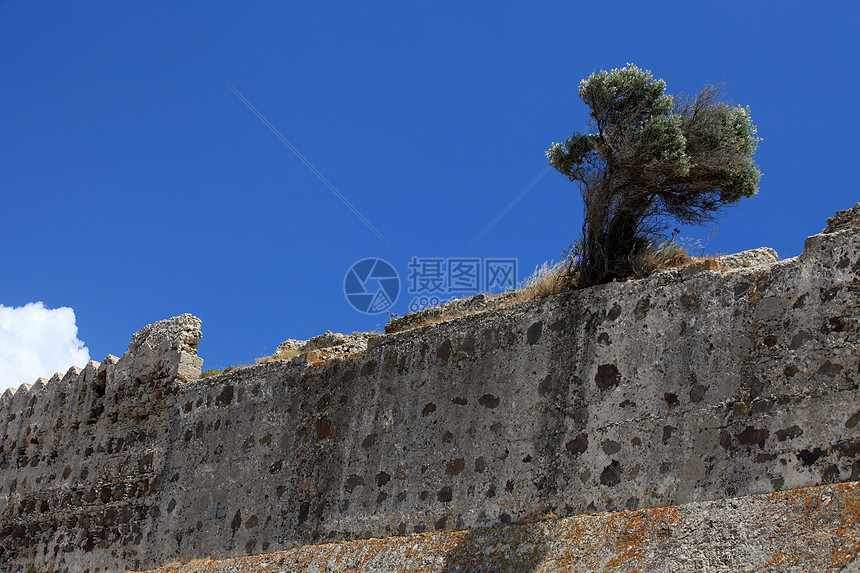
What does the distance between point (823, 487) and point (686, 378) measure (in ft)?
4.33

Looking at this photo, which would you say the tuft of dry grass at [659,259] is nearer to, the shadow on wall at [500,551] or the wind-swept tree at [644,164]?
the wind-swept tree at [644,164]

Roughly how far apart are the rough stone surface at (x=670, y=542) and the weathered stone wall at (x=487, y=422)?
0.29 meters

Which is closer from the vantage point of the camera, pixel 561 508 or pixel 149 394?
pixel 561 508

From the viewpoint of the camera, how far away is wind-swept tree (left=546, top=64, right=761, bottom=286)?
7062 mm

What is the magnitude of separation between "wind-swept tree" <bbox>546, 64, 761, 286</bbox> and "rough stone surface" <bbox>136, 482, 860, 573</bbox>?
2.28m

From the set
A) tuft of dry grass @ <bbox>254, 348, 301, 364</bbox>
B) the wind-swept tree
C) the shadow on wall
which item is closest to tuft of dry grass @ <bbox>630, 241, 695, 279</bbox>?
the wind-swept tree

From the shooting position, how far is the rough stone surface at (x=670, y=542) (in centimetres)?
459

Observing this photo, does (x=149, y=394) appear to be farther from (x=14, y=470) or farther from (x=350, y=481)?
(x=350, y=481)

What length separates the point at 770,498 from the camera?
4961 millimetres

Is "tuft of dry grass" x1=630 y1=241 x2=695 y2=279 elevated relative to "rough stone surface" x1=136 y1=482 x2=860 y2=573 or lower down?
elevated

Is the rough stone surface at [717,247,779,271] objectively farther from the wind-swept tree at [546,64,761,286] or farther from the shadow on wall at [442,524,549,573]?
the shadow on wall at [442,524,549,573]

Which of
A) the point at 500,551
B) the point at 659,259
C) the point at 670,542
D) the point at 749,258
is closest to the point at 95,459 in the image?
the point at 500,551

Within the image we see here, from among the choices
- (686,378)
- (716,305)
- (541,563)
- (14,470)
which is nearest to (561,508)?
(541,563)

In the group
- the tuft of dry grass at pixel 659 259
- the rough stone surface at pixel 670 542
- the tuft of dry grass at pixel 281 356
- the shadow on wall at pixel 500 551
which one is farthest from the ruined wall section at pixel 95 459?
the tuft of dry grass at pixel 659 259
